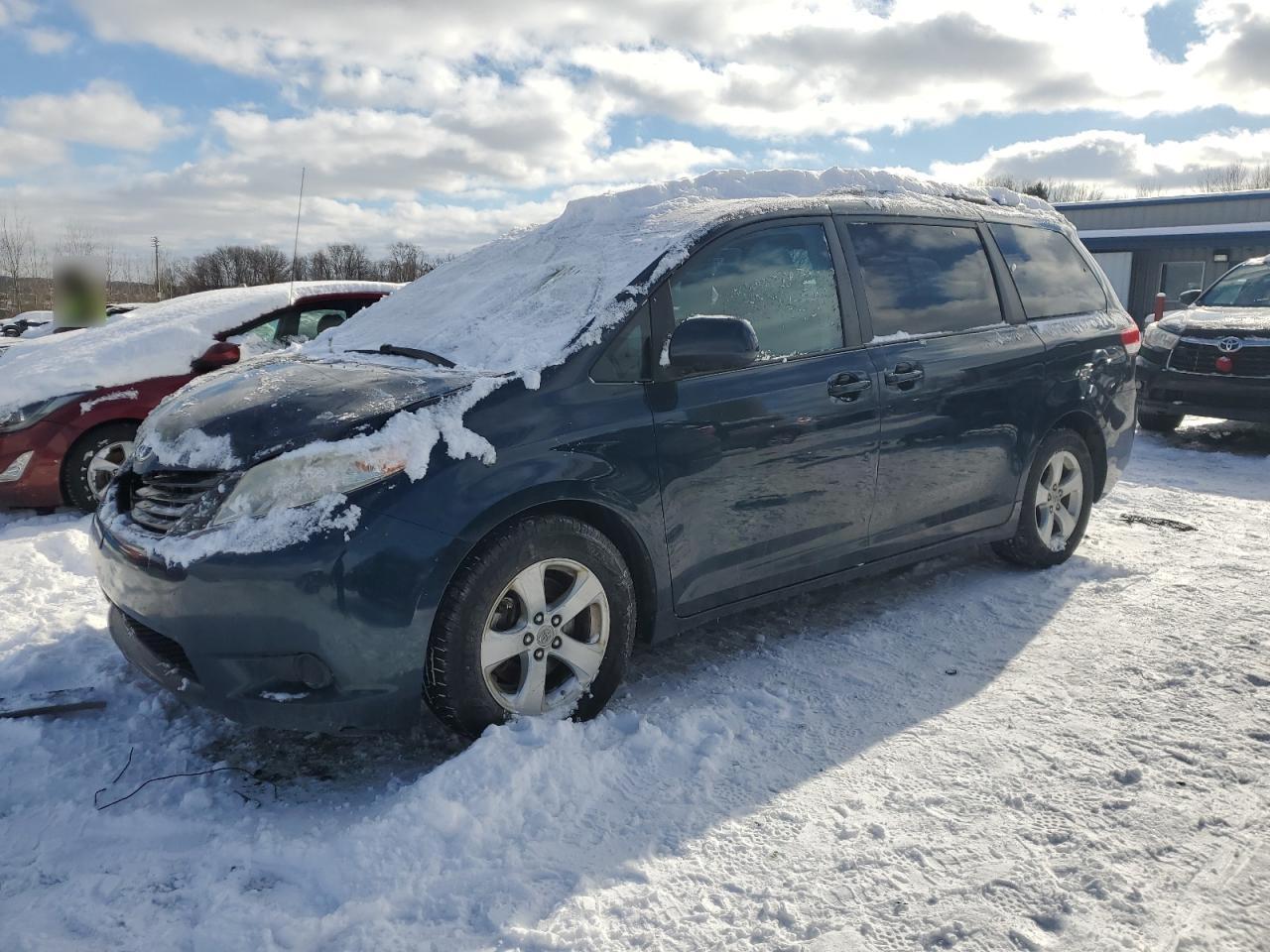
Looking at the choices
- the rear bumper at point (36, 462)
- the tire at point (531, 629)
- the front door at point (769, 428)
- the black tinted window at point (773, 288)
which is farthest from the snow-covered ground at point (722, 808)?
the rear bumper at point (36, 462)

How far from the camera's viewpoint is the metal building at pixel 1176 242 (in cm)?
2486

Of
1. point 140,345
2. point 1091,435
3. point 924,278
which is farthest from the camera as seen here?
point 140,345

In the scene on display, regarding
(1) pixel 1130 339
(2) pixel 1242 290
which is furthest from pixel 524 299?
(2) pixel 1242 290

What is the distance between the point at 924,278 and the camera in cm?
420

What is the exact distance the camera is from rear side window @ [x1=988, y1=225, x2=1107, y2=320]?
469cm

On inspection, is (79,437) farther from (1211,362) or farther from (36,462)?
(1211,362)

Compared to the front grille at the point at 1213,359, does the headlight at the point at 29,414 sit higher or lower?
lower

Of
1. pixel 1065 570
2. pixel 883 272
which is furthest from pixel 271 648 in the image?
pixel 1065 570

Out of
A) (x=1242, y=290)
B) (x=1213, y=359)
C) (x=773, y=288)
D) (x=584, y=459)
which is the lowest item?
(x=584, y=459)

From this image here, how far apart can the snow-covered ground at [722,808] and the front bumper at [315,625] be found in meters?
0.28

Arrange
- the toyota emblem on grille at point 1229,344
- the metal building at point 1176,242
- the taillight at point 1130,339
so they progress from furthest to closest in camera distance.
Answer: the metal building at point 1176,242 < the toyota emblem on grille at point 1229,344 < the taillight at point 1130,339

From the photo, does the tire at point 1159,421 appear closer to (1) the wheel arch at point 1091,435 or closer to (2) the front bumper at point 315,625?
(1) the wheel arch at point 1091,435

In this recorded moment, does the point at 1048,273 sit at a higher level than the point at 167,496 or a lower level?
higher

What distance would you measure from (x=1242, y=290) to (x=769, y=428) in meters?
8.53
